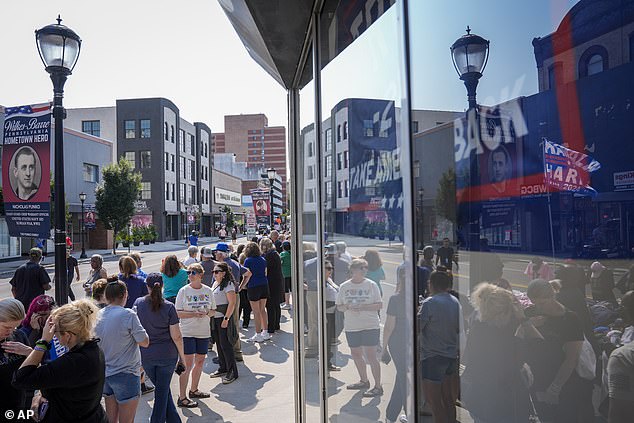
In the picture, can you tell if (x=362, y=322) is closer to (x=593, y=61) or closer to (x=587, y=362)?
(x=587, y=362)

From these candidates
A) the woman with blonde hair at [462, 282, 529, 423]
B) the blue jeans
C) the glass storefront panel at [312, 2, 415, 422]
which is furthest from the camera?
the blue jeans

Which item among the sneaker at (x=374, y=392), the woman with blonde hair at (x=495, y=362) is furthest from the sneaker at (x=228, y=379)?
the woman with blonde hair at (x=495, y=362)

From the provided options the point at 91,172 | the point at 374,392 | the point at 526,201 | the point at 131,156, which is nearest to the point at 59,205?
the point at 374,392

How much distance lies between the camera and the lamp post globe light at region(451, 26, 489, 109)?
959 mm

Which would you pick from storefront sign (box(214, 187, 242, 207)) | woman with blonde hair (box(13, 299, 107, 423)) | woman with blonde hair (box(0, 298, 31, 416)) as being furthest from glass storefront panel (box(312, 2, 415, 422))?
storefront sign (box(214, 187, 242, 207))

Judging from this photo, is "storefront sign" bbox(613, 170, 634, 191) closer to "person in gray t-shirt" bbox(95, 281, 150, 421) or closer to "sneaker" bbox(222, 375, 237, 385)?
"person in gray t-shirt" bbox(95, 281, 150, 421)

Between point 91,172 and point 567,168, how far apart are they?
46.9m

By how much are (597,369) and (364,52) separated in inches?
64.2

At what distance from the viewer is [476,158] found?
989 mm

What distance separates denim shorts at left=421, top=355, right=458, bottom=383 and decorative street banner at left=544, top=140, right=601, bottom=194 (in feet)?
1.76

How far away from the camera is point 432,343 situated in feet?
4.19

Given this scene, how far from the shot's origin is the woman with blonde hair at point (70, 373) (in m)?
3.40

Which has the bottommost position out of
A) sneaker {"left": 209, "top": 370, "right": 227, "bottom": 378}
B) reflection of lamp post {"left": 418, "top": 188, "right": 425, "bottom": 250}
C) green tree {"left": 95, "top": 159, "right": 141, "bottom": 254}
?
sneaker {"left": 209, "top": 370, "right": 227, "bottom": 378}

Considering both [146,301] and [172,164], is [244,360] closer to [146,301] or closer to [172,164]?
[146,301]
